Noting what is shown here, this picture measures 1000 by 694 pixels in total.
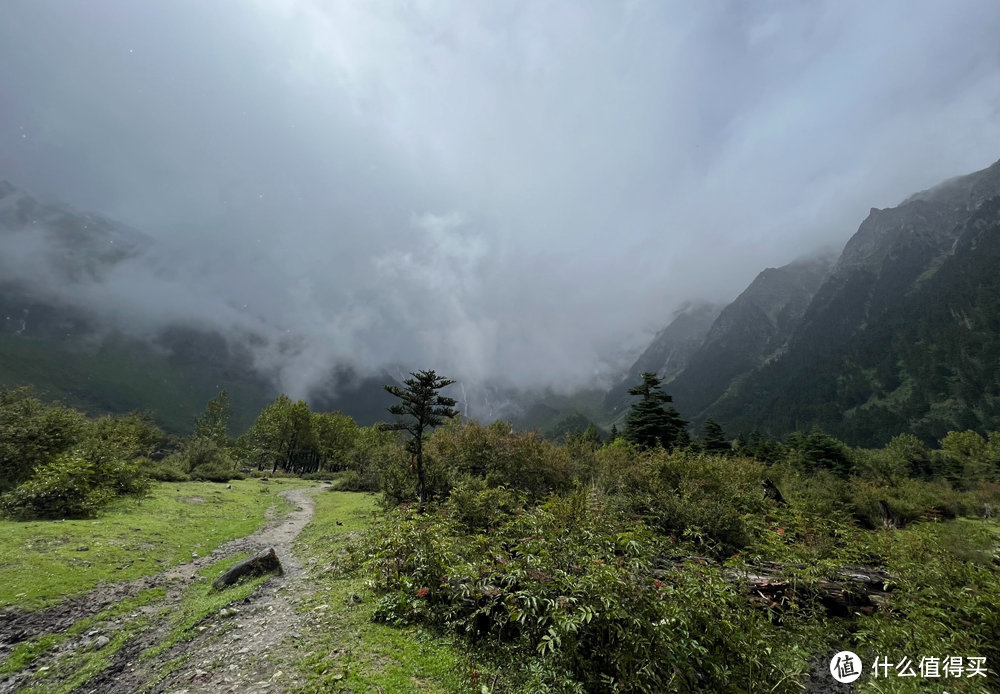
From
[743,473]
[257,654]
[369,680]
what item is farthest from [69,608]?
[743,473]

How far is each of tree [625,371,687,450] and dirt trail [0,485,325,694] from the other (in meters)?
44.7

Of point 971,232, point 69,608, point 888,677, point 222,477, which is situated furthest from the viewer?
point 971,232

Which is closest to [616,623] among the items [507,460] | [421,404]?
[421,404]

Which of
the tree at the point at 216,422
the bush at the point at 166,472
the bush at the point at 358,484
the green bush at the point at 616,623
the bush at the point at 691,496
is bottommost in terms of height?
the bush at the point at 358,484

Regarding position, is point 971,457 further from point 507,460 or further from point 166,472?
A: point 166,472

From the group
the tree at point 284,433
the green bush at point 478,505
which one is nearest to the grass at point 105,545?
the green bush at point 478,505

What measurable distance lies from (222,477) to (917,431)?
20067 centimetres

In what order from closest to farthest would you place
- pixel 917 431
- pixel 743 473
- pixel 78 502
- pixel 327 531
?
pixel 78 502 < pixel 327 531 < pixel 743 473 < pixel 917 431

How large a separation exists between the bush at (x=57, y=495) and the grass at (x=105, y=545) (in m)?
1.30

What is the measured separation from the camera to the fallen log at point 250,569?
43.3 feet

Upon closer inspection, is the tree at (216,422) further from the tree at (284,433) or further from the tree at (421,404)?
the tree at (421,404)

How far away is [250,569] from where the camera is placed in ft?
45.2

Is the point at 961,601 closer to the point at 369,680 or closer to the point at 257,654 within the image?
the point at 369,680

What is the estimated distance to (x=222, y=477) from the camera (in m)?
47.9
